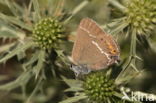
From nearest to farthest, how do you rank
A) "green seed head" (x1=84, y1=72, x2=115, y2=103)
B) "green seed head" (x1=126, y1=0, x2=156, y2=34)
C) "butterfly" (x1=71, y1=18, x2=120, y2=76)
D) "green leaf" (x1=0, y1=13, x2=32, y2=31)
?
"butterfly" (x1=71, y1=18, x2=120, y2=76) → "green seed head" (x1=84, y1=72, x2=115, y2=103) → "green leaf" (x1=0, y1=13, x2=32, y2=31) → "green seed head" (x1=126, y1=0, x2=156, y2=34)

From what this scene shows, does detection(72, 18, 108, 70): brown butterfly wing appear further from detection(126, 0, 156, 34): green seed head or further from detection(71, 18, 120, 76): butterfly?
detection(126, 0, 156, 34): green seed head

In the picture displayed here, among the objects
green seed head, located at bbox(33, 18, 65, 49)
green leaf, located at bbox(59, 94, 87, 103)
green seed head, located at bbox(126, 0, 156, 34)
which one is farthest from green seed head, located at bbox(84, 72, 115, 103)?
green seed head, located at bbox(126, 0, 156, 34)

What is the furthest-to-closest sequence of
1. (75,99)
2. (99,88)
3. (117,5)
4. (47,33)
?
(117,5) → (47,33) → (99,88) → (75,99)

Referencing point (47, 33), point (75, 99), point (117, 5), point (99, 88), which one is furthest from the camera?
point (117, 5)

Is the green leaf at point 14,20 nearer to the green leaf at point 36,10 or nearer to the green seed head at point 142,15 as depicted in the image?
the green leaf at point 36,10

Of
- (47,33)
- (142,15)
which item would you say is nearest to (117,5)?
(142,15)

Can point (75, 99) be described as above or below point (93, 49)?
below

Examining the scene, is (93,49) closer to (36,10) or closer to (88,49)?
(88,49)
